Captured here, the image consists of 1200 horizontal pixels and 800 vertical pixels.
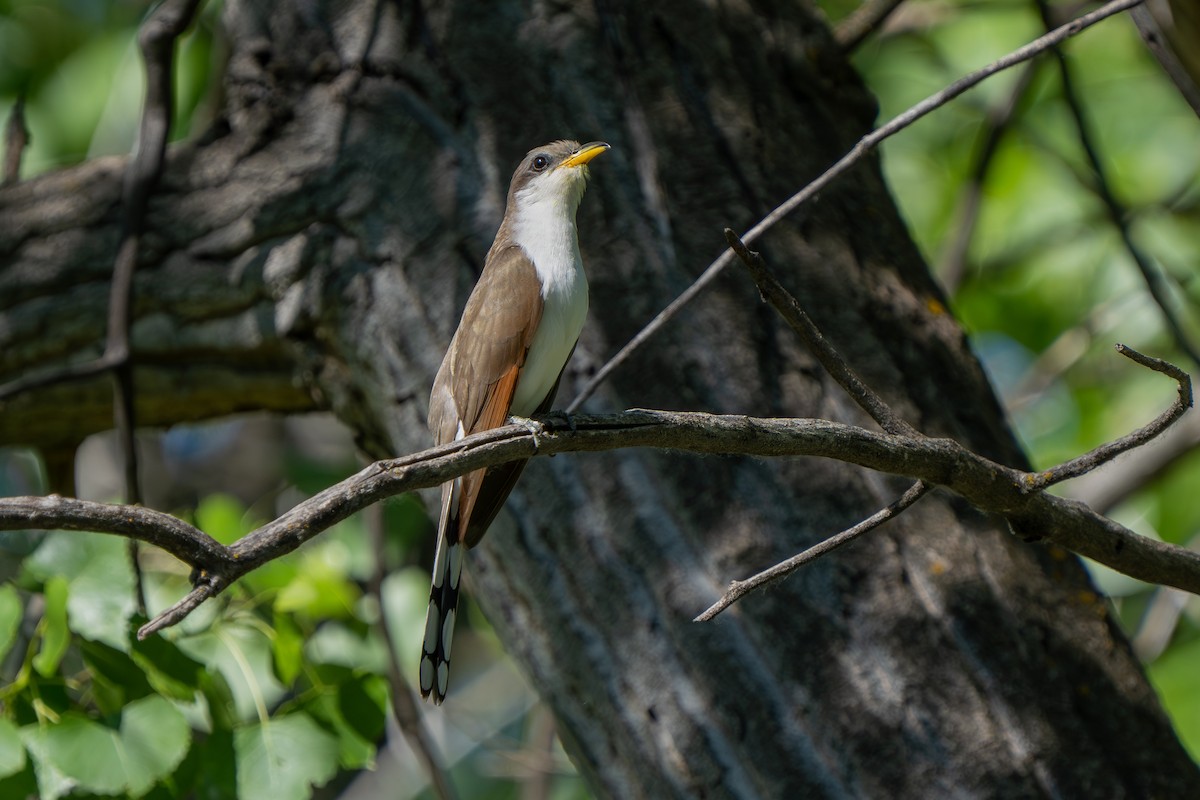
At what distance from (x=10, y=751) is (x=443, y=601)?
1050mm

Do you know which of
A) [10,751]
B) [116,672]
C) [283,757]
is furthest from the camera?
[283,757]

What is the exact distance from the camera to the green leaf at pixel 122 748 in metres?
2.83

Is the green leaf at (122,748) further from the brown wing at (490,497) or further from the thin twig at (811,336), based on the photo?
the thin twig at (811,336)

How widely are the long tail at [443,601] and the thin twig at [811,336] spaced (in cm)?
115

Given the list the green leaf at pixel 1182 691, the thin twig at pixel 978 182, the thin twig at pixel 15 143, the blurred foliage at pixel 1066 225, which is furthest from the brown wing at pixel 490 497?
the green leaf at pixel 1182 691

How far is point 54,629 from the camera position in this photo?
3008mm

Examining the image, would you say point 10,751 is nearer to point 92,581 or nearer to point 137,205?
point 92,581

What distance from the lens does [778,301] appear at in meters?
1.93

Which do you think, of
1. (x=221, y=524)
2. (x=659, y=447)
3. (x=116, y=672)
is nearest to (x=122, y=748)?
(x=116, y=672)

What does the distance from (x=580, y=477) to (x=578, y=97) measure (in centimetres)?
117

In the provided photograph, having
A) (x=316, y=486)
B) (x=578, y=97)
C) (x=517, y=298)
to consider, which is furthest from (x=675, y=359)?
(x=316, y=486)

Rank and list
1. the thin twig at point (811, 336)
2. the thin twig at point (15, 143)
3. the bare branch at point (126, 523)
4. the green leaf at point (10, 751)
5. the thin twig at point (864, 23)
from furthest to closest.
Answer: the thin twig at point (15, 143)
the thin twig at point (864, 23)
the green leaf at point (10, 751)
the thin twig at point (811, 336)
the bare branch at point (126, 523)

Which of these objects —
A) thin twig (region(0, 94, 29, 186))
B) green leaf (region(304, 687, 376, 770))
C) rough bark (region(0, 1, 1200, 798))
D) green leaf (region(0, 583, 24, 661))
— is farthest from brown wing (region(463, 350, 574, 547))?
thin twig (region(0, 94, 29, 186))

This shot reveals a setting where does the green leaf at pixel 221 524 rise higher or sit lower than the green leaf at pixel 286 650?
higher
